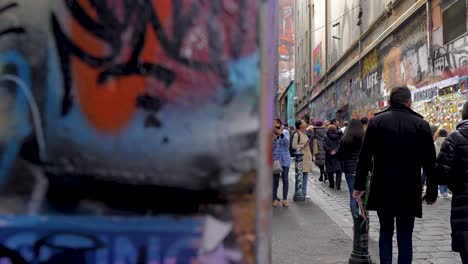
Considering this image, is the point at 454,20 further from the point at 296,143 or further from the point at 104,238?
the point at 104,238

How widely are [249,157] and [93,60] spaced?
0.68 m

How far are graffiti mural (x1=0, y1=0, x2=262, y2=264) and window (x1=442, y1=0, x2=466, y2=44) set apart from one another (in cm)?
1037

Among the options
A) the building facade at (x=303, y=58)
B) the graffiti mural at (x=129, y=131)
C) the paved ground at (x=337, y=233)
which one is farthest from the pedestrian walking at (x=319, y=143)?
the building facade at (x=303, y=58)

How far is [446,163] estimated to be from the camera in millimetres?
3920

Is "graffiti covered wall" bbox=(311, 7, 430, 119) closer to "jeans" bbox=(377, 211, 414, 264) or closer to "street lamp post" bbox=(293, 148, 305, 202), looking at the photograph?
"street lamp post" bbox=(293, 148, 305, 202)

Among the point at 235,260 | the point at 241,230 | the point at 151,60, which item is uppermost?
the point at 151,60

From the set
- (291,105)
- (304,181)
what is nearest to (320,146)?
(304,181)

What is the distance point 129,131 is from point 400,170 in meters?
2.80

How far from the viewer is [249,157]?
1851 mm

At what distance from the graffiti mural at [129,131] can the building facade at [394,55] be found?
9.99 metres

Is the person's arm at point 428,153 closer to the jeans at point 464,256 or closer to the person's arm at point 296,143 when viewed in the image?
the jeans at point 464,256

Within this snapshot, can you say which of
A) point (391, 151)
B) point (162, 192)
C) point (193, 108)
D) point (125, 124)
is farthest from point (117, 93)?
point (391, 151)

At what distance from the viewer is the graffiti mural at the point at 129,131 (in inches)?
72.3

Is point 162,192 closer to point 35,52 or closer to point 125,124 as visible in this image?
point 125,124
